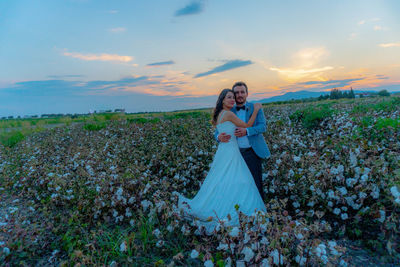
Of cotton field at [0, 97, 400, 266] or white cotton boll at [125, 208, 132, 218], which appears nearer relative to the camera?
cotton field at [0, 97, 400, 266]

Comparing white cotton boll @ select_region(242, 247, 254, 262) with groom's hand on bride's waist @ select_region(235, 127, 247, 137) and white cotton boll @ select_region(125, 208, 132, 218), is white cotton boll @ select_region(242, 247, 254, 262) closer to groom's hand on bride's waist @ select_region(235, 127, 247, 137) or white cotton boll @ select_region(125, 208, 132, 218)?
groom's hand on bride's waist @ select_region(235, 127, 247, 137)

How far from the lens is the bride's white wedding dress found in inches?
176

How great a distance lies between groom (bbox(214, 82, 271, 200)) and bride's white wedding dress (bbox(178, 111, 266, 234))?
27 centimetres

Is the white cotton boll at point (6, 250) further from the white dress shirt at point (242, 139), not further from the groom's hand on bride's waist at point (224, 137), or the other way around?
the white dress shirt at point (242, 139)

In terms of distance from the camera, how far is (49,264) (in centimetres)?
398

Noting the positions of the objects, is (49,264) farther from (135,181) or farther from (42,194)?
(42,194)

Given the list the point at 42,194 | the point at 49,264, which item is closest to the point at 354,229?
the point at 49,264

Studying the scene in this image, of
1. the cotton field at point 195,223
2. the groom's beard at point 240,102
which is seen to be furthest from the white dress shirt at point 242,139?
the cotton field at point 195,223

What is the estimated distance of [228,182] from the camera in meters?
4.60

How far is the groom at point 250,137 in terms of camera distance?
186 inches

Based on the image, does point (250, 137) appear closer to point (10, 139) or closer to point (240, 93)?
point (240, 93)

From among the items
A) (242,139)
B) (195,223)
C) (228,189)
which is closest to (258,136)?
(242,139)

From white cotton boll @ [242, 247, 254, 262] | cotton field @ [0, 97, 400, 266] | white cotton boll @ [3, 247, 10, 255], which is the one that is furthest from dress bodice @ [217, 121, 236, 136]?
white cotton boll @ [3, 247, 10, 255]

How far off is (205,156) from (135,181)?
9.23 ft
